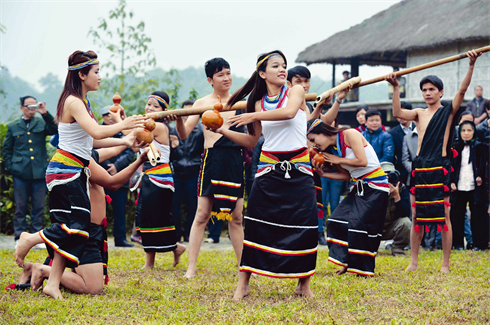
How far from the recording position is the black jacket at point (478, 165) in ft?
27.2

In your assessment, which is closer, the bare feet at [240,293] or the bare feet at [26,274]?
the bare feet at [240,293]

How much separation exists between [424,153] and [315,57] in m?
A: 17.2

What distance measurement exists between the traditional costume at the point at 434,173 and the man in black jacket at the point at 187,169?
13.4 ft

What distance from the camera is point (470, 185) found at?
27.1ft

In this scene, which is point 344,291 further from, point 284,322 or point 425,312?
point 284,322

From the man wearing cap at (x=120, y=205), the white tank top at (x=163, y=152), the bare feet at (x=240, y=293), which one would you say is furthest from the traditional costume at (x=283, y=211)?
the man wearing cap at (x=120, y=205)

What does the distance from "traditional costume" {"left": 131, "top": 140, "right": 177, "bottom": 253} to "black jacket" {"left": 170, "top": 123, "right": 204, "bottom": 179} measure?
292 centimetres

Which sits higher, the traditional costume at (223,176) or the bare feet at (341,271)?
the traditional costume at (223,176)

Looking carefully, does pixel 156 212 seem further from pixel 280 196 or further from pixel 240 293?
pixel 280 196

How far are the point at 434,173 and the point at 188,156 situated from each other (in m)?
4.38

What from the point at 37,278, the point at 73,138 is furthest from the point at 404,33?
the point at 37,278

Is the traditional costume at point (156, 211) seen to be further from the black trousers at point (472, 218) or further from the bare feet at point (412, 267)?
the black trousers at point (472, 218)

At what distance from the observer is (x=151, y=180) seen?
6059mm

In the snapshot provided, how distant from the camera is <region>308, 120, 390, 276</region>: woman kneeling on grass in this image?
550cm
